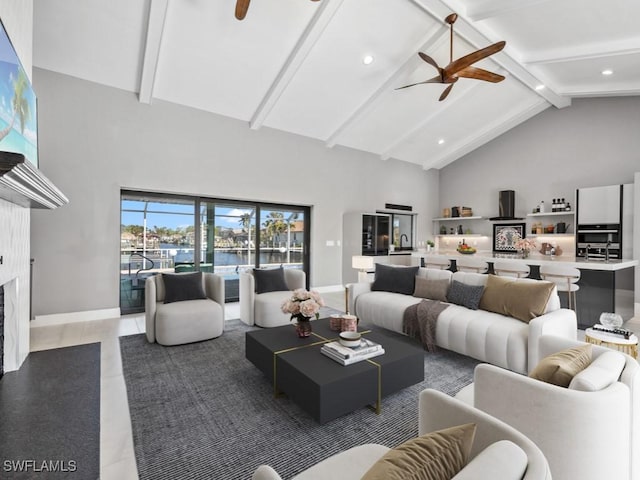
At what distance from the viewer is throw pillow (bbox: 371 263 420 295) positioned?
4.23 m

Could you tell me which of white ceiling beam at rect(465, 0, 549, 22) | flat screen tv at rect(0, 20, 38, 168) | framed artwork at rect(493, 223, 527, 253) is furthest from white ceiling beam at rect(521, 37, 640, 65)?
flat screen tv at rect(0, 20, 38, 168)

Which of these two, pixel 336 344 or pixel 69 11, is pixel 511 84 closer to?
pixel 336 344

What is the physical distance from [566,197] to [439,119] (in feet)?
10.8

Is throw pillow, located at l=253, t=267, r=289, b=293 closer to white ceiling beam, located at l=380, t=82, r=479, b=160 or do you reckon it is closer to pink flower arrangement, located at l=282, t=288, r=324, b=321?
pink flower arrangement, located at l=282, t=288, r=324, b=321

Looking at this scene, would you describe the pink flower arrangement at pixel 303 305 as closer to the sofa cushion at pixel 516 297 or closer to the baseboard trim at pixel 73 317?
the sofa cushion at pixel 516 297

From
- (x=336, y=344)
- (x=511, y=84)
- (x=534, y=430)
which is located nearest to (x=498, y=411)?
(x=534, y=430)

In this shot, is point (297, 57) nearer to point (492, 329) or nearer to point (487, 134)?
point (492, 329)

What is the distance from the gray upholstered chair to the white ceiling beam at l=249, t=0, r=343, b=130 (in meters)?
3.18

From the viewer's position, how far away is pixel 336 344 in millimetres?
2516

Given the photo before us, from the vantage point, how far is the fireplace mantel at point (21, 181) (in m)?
1.47

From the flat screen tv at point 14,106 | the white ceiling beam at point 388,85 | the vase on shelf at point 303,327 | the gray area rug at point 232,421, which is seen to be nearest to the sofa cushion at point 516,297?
the gray area rug at point 232,421

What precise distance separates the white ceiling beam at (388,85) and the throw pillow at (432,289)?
3487 millimetres

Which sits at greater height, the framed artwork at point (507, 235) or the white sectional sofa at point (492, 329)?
the framed artwork at point (507, 235)

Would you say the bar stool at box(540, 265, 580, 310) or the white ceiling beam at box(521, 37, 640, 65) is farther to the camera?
the white ceiling beam at box(521, 37, 640, 65)
